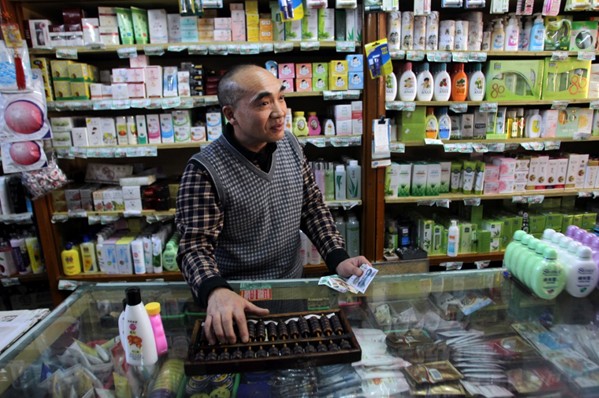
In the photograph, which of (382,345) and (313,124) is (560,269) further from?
(313,124)

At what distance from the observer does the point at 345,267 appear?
5.29ft

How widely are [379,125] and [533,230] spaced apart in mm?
1653

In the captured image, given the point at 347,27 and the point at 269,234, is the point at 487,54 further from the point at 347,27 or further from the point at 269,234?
the point at 269,234

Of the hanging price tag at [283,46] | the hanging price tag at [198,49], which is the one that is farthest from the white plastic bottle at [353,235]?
the hanging price tag at [198,49]

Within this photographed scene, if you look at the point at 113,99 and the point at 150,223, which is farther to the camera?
the point at 150,223

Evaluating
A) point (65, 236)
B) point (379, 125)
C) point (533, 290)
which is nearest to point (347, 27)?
point (379, 125)

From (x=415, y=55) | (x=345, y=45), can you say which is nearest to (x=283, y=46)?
(x=345, y=45)

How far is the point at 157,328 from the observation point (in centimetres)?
119

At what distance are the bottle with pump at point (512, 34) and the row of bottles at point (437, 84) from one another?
27 centimetres

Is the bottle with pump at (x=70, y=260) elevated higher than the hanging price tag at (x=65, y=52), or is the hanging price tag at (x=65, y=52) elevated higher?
the hanging price tag at (x=65, y=52)

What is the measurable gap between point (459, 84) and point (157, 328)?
289 cm

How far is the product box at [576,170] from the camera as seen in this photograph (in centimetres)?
337

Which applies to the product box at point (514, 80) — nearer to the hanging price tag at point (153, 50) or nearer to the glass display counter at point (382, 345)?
the glass display counter at point (382, 345)

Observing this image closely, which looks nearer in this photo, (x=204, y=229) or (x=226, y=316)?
(x=226, y=316)
